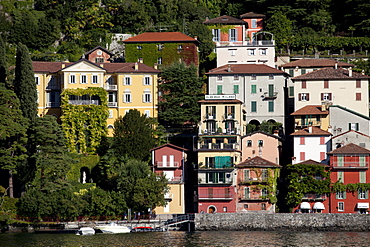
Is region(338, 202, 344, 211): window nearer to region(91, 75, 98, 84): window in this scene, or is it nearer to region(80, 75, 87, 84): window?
region(91, 75, 98, 84): window

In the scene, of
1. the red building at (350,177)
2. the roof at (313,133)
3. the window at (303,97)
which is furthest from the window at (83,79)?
the red building at (350,177)

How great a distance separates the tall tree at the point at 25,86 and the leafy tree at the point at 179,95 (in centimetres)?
→ 1439

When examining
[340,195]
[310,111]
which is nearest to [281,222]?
[340,195]

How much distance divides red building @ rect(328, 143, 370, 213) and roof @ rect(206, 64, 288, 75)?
48.9ft

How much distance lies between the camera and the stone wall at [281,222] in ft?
276

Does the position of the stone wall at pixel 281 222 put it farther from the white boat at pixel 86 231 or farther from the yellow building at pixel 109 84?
the yellow building at pixel 109 84

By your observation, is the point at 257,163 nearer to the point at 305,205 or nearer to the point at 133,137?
the point at 305,205

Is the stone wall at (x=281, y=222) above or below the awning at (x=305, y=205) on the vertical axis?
below

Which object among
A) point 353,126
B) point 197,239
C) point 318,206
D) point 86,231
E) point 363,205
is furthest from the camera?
point 353,126

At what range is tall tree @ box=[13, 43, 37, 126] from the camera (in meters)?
92.6

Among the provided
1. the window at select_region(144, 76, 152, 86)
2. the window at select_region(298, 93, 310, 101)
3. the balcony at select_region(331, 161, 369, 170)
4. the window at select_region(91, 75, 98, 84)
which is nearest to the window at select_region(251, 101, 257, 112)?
the window at select_region(298, 93, 310, 101)

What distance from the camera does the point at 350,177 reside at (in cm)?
8944

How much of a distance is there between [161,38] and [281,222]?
32395 millimetres

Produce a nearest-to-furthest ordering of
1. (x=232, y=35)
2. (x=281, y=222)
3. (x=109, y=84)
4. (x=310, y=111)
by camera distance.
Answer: (x=281, y=222)
(x=310, y=111)
(x=109, y=84)
(x=232, y=35)
